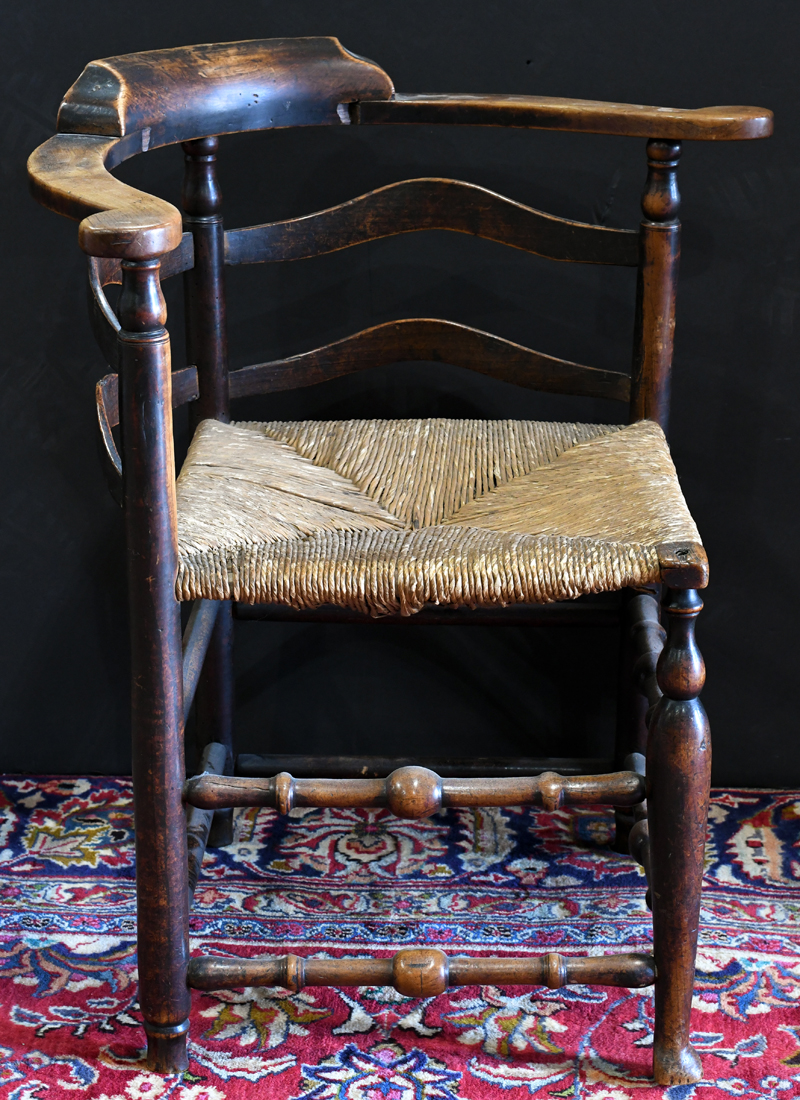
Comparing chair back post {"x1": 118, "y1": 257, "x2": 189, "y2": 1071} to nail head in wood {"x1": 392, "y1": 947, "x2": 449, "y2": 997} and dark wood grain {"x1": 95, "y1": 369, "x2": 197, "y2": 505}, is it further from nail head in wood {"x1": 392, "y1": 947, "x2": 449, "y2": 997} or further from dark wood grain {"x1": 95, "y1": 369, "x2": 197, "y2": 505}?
nail head in wood {"x1": 392, "y1": 947, "x2": 449, "y2": 997}

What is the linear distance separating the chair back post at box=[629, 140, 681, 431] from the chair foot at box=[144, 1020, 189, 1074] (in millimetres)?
762

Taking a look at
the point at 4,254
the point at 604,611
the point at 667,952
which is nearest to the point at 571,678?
the point at 604,611

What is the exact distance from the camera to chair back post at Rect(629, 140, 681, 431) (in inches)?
46.9

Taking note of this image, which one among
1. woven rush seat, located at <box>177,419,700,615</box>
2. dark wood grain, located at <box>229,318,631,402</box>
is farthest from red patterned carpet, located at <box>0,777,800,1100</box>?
dark wood grain, located at <box>229,318,631,402</box>

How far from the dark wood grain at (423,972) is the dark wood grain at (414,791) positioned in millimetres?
141

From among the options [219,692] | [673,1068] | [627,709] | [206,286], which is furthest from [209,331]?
[673,1068]

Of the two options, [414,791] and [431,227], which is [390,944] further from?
[431,227]

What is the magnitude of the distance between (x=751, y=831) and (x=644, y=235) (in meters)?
0.73

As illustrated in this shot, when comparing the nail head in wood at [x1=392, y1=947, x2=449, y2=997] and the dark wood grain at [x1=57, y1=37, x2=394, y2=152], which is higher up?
the dark wood grain at [x1=57, y1=37, x2=394, y2=152]

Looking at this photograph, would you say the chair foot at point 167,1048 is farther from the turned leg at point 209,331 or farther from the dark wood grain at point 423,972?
the turned leg at point 209,331

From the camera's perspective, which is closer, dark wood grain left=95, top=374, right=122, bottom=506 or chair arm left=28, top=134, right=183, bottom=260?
chair arm left=28, top=134, right=183, bottom=260

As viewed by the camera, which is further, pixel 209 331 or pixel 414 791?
pixel 209 331

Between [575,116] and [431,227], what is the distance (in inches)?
7.6

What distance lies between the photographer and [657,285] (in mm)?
1227
